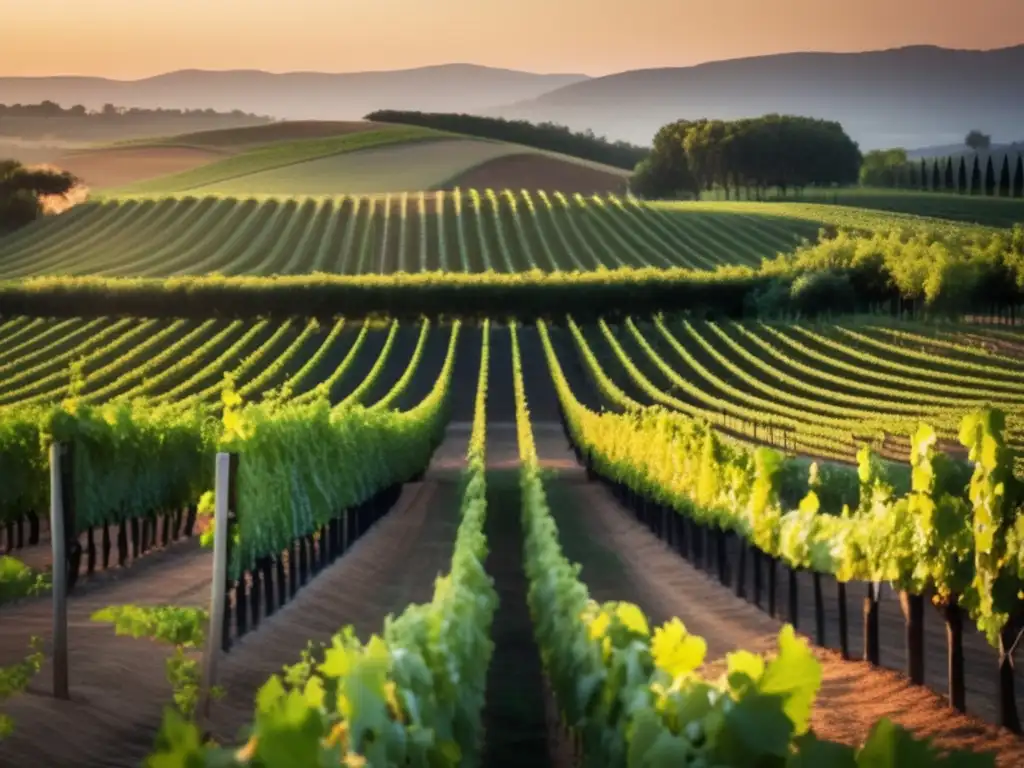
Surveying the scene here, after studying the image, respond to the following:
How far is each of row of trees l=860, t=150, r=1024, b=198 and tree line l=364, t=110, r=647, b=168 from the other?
27.5 meters

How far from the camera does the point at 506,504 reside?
32.4 m

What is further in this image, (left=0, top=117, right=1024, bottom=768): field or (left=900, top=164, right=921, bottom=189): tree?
(left=900, top=164, right=921, bottom=189): tree

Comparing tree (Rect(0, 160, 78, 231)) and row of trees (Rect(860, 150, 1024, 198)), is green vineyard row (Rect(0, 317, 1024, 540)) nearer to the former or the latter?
row of trees (Rect(860, 150, 1024, 198))

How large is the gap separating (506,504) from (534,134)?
8412 cm

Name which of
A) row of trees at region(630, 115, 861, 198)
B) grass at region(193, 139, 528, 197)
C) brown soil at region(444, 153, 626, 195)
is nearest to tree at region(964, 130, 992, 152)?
row of trees at region(630, 115, 861, 198)

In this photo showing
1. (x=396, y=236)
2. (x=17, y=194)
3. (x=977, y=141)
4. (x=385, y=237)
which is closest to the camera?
(x=977, y=141)

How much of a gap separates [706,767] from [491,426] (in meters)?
48.3

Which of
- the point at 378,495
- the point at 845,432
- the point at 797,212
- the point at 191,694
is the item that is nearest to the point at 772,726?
the point at 191,694

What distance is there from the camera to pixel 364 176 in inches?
3871

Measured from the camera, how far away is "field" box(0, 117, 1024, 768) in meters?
8.20

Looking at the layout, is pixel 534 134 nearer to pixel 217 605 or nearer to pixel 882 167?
pixel 882 167

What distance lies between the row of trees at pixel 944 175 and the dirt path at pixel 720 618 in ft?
82.4

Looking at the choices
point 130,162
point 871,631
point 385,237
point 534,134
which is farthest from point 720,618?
point 534,134

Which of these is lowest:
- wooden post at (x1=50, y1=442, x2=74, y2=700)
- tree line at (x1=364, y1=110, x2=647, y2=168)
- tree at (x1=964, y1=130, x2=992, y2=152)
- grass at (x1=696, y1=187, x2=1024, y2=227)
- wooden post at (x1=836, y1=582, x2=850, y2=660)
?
wooden post at (x1=836, y1=582, x2=850, y2=660)
